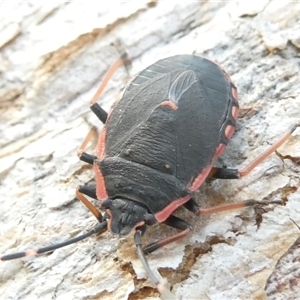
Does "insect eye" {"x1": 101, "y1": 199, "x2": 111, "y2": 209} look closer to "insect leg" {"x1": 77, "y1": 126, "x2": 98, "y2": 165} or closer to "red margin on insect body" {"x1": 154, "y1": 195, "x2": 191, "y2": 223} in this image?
"red margin on insect body" {"x1": 154, "y1": 195, "x2": 191, "y2": 223}

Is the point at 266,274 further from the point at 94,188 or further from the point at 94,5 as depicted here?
the point at 94,5

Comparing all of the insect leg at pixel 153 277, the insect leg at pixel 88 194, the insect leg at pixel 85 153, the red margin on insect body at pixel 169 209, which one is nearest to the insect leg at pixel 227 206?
the red margin on insect body at pixel 169 209

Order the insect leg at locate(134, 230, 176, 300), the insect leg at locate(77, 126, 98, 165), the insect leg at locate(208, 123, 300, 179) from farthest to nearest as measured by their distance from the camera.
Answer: the insect leg at locate(77, 126, 98, 165) → the insect leg at locate(208, 123, 300, 179) → the insect leg at locate(134, 230, 176, 300)

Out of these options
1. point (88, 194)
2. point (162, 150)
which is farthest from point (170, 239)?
point (88, 194)

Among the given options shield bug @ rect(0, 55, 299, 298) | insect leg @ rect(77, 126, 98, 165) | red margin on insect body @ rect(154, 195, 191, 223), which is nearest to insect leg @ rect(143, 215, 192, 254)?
shield bug @ rect(0, 55, 299, 298)

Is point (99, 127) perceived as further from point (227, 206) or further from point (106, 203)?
point (227, 206)

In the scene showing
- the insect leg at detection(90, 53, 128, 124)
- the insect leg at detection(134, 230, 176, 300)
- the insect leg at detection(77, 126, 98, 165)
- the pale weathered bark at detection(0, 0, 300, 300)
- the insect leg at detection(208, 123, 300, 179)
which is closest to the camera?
the insect leg at detection(134, 230, 176, 300)

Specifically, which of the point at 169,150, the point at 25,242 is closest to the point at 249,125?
the point at 169,150
